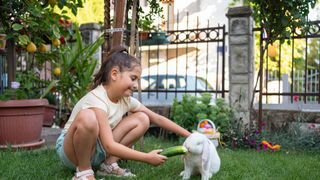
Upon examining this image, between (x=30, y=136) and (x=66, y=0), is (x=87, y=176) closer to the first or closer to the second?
(x=30, y=136)

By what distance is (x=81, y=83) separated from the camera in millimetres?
5734

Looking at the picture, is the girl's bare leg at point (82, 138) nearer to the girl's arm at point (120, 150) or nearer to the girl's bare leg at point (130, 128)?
the girl's arm at point (120, 150)

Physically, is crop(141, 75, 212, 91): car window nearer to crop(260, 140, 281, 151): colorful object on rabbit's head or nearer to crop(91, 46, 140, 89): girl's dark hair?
crop(260, 140, 281, 151): colorful object on rabbit's head

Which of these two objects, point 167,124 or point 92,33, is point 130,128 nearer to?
point 167,124

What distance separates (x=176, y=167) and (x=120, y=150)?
933mm

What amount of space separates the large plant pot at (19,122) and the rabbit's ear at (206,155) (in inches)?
86.6

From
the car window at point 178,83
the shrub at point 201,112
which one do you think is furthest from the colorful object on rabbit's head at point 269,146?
the car window at point 178,83

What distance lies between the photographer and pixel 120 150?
93.9 inches

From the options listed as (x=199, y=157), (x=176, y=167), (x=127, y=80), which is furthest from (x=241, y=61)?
(x=127, y=80)

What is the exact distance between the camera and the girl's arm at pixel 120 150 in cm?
236

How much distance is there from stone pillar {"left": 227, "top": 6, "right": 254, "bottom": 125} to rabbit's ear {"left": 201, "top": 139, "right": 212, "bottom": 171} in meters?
2.85

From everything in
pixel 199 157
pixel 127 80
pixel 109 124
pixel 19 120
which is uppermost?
pixel 127 80

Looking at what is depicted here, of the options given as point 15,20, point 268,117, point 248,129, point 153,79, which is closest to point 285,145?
point 248,129

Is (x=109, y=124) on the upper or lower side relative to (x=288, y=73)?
lower
